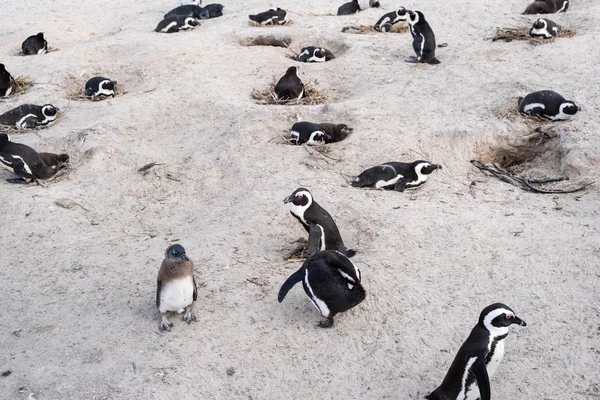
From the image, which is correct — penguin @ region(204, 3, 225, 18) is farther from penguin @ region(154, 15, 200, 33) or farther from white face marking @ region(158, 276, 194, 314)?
white face marking @ region(158, 276, 194, 314)

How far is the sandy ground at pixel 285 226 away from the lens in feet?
12.6

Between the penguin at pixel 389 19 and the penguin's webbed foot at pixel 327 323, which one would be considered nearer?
the penguin's webbed foot at pixel 327 323

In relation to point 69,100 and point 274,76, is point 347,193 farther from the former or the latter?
point 69,100

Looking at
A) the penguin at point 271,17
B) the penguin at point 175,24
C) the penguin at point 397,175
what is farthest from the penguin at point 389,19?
the penguin at point 397,175

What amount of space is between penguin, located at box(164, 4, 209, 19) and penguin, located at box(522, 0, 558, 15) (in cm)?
502

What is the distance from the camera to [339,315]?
4.27 metres

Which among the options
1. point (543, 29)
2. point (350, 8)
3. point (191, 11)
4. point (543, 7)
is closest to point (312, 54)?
point (350, 8)

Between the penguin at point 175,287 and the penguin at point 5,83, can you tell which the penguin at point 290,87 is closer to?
the penguin at point 5,83

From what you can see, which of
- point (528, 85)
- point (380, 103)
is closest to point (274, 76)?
point (380, 103)

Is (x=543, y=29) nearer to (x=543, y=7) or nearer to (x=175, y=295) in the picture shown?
(x=543, y=7)

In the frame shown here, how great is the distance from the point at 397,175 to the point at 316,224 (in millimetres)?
1293

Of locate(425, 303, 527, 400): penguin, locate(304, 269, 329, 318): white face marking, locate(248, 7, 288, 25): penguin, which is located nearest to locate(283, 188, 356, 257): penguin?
locate(304, 269, 329, 318): white face marking

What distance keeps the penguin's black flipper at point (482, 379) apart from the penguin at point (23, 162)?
4.43m

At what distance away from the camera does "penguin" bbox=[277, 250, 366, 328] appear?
4.14m
